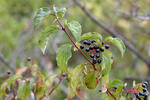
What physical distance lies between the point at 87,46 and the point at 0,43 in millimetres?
4862

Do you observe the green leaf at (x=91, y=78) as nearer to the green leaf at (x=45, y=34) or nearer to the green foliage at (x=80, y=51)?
the green foliage at (x=80, y=51)

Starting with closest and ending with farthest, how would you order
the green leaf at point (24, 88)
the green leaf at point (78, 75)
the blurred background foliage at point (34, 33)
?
the green leaf at point (78, 75) → the green leaf at point (24, 88) → the blurred background foliage at point (34, 33)

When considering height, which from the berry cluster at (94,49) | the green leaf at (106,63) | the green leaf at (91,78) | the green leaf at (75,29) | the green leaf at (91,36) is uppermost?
the green leaf at (75,29)

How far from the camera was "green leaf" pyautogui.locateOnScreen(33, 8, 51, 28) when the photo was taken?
3.47 ft

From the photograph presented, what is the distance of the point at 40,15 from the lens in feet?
3.55

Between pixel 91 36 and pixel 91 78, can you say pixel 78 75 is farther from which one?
pixel 91 36

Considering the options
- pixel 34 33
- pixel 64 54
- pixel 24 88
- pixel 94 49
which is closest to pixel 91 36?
pixel 94 49

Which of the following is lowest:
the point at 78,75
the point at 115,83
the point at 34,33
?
the point at 115,83

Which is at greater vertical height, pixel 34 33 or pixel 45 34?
pixel 34 33

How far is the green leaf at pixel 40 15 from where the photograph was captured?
1057 mm

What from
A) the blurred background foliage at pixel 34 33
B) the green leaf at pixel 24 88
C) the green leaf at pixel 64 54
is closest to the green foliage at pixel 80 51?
the green leaf at pixel 64 54

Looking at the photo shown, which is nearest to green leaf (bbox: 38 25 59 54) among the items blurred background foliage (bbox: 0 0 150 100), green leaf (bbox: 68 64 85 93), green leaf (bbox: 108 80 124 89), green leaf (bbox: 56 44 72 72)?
green leaf (bbox: 56 44 72 72)

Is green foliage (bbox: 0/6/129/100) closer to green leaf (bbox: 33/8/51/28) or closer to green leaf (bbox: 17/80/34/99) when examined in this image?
green leaf (bbox: 33/8/51/28)

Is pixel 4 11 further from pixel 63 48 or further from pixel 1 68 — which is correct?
pixel 63 48
